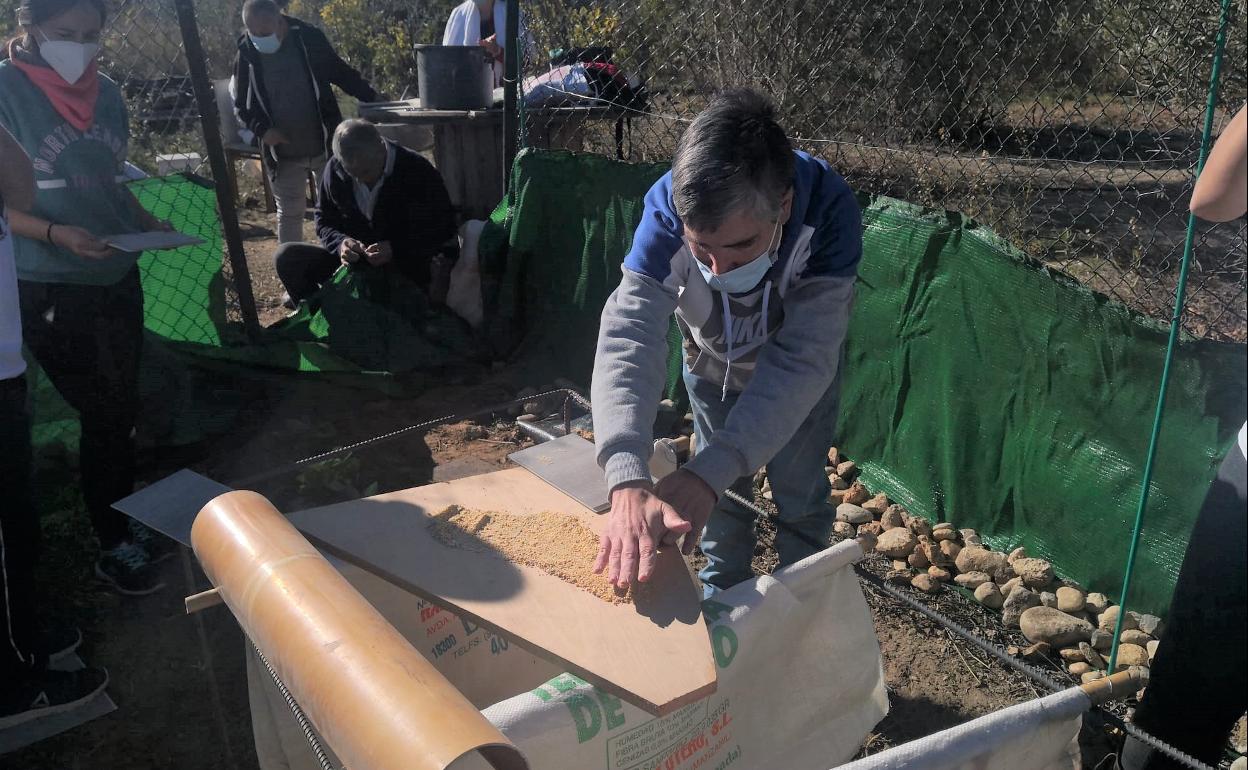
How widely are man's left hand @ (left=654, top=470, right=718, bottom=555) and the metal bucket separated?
13.7 ft

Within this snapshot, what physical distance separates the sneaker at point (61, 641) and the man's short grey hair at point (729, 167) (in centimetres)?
226

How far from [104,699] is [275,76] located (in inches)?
167

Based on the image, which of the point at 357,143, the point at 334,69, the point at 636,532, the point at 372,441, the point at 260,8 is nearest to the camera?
the point at 636,532

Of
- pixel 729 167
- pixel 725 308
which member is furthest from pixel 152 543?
pixel 729 167

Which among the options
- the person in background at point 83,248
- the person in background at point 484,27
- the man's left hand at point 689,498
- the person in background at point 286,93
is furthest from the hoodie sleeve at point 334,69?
the man's left hand at point 689,498

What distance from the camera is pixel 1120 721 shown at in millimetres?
1705

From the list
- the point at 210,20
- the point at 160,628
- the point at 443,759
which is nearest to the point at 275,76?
the point at 160,628

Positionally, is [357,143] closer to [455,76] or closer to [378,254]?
[378,254]

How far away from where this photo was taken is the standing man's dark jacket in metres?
5.71

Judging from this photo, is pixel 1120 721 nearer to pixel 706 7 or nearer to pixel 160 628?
pixel 160 628

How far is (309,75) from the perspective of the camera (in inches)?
227

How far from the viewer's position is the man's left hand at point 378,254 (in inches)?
184

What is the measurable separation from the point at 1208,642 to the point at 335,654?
153 cm

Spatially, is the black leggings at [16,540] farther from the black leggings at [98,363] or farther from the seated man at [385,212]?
the seated man at [385,212]
